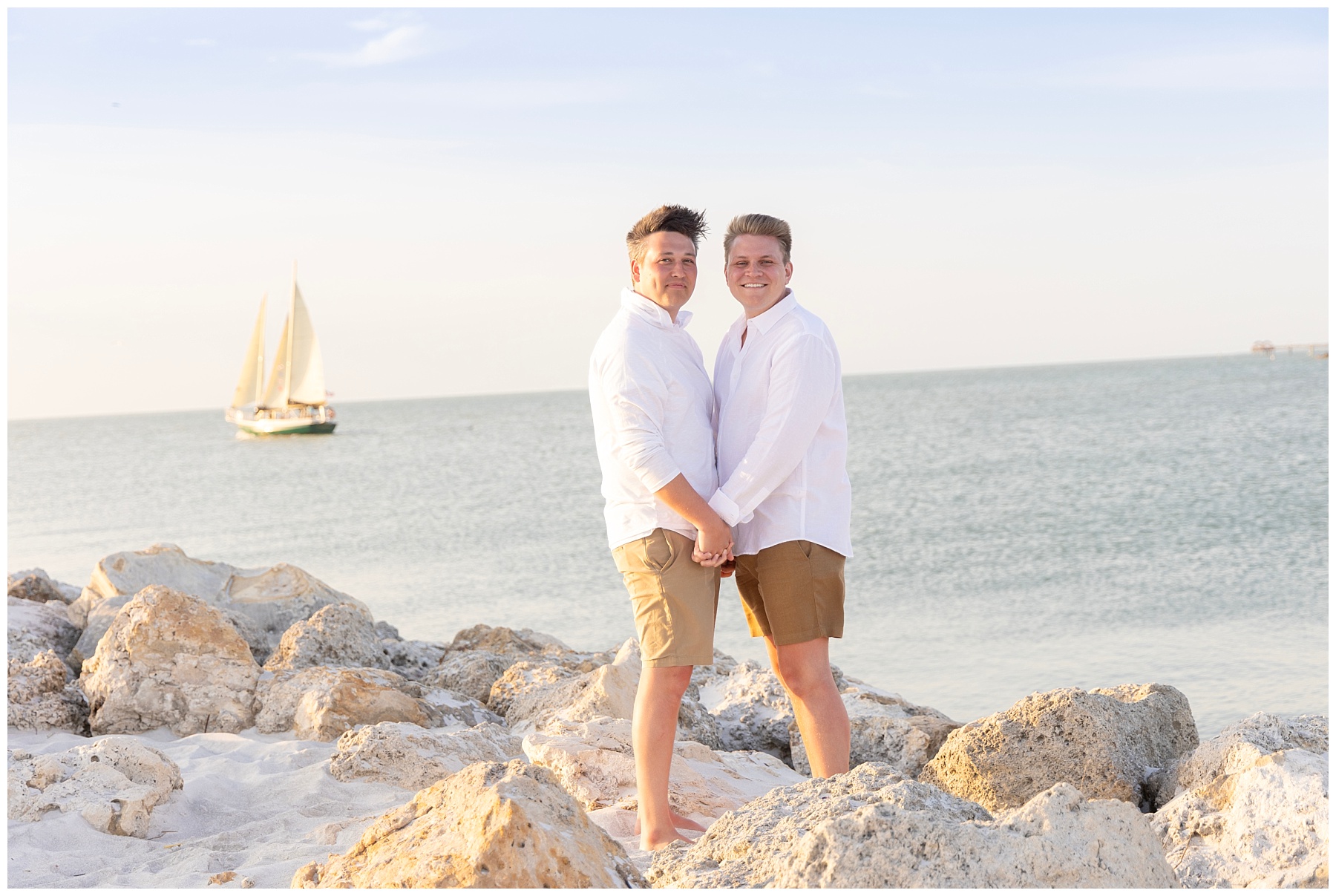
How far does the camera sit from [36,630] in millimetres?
5402

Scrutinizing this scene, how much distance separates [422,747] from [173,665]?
1389 mm

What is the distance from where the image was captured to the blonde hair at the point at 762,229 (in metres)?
3.12

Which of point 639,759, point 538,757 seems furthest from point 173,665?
point 639,759

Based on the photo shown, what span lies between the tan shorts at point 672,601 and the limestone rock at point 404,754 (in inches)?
35.4

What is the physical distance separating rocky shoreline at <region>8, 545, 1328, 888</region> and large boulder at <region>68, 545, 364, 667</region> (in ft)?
0.15

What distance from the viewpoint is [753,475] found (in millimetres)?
2924

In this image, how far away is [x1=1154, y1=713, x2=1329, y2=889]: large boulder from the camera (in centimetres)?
241

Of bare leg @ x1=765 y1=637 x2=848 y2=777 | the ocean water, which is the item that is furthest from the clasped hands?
the ocean water

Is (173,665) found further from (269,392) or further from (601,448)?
(269,392)

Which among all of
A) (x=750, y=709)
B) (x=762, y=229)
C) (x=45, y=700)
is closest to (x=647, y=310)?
(x=762, y=229)

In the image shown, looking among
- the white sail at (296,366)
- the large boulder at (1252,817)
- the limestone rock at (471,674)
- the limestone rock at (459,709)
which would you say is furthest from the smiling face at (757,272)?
the white sail at (296,366)

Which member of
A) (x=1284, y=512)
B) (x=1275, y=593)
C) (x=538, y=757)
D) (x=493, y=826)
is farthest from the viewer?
(x=1284, y=512)

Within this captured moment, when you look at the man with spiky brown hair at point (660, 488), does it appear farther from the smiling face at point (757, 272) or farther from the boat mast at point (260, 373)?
the boat mast at point (260, 373)

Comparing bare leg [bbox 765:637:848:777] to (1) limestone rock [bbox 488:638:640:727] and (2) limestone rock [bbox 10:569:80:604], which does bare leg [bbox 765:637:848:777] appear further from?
(2) limestone rock [bbox 10:569:80:604]
